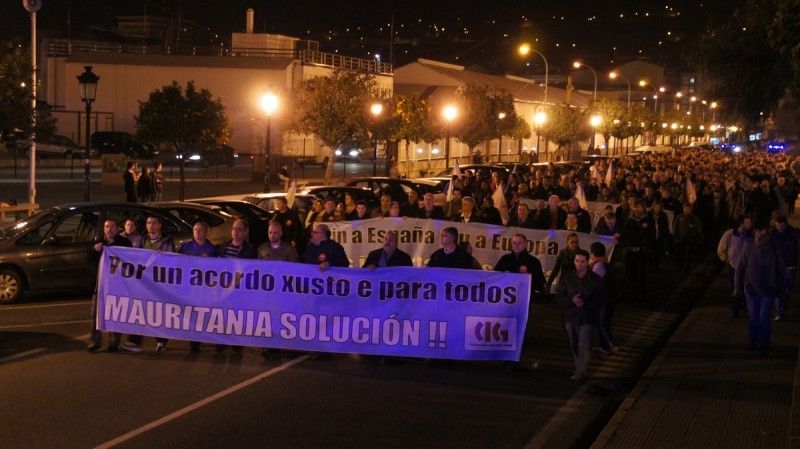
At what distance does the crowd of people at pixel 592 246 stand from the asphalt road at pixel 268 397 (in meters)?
0.68

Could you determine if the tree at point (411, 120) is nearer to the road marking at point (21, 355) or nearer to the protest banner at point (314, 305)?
the road marking at point (21, 355)

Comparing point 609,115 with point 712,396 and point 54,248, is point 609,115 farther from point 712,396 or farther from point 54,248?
point 712,396

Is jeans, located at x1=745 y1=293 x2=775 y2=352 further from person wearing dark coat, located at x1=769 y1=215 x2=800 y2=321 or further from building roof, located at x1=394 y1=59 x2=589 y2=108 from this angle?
building roof, located at x1=394 y1=59 x2=589 y2=108

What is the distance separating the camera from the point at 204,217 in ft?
58.7

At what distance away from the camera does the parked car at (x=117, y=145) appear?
195ft

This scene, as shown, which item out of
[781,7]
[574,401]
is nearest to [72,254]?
[574,401]

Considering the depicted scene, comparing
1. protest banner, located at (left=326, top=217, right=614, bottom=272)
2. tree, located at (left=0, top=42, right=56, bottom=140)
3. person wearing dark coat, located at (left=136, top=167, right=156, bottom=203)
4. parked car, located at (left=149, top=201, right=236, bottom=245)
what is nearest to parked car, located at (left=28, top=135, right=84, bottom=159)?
person wearing dark coat, located at (left=136, top=167, right=156, bottom=203)

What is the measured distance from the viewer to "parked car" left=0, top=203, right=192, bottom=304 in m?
15.8

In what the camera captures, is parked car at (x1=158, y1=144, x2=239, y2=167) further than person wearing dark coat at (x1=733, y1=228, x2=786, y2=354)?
Yes

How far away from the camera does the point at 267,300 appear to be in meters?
11.7

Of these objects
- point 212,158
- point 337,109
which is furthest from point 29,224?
point 212,158

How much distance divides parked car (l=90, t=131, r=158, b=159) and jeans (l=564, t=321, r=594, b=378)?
50.8m

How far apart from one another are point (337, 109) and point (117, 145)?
72.3 ft

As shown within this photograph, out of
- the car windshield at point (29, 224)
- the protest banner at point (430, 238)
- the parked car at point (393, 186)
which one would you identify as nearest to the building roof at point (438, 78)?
the parked car at point (393, 186)
